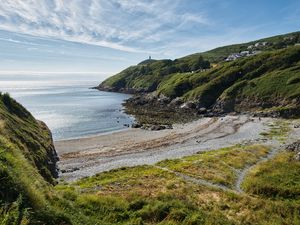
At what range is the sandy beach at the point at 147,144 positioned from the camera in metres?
56.2

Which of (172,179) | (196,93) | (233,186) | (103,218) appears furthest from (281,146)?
(196,93)

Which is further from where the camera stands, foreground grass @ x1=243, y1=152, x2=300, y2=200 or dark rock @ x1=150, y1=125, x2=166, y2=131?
dark rock @ x1=150, y1=125, x2=166, y2=131

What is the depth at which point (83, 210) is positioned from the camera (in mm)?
23641

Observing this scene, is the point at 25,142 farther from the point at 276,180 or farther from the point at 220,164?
the point at 276,180

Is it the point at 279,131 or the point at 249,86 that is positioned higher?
the point at 249,86

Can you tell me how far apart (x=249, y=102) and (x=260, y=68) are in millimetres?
33537

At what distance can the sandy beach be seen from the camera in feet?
184

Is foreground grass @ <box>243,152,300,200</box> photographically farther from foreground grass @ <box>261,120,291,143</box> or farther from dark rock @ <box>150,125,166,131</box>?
dark rock @ <box>150,125,166,131</box>

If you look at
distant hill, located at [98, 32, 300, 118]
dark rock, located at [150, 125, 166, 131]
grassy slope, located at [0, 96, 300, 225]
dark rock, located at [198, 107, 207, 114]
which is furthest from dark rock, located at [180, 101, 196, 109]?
grassy slope, located at [0, 96, 300, 225]

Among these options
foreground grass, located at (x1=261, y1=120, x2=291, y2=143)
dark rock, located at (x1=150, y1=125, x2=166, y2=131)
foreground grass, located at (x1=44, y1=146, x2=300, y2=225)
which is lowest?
foreground grass, located at (x1=261, y1=120, x2=291, y2=143)

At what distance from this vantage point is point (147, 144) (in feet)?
240

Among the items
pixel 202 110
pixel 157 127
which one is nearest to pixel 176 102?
pixel 202 110

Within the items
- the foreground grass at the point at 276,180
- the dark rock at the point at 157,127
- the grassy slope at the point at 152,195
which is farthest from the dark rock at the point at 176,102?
the foreground grass at the point at 276,180

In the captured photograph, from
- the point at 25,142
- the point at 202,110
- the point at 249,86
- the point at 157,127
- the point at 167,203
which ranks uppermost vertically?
the point at 249,86
